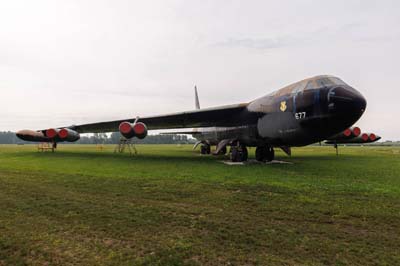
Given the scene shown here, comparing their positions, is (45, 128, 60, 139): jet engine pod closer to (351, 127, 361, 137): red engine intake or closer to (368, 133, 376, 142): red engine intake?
(351, 127, 361, 137): red engine intake

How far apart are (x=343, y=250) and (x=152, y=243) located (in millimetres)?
2338

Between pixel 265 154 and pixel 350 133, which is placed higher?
pixel 350 133

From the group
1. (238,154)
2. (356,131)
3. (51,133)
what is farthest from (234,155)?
(51,133)

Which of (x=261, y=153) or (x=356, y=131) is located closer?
(x=261, y=153)

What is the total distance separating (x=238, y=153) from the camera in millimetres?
14047

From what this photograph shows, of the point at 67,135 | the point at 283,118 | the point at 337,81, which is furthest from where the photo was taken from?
the point at 67,135

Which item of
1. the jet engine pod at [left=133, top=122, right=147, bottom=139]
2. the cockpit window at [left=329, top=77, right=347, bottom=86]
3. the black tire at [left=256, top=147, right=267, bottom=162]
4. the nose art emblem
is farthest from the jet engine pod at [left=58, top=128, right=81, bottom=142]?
the cockpit window at [left=329, top=77, right=347, bottom=86]

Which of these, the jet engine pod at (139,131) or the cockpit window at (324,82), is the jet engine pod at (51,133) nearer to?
the jet engine pod at (139,131)

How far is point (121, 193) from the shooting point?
20.6 feet

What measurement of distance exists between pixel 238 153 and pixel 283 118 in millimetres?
3826

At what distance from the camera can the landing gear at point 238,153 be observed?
13.9 meters

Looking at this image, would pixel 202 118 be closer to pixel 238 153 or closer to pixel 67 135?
pixel 238 153

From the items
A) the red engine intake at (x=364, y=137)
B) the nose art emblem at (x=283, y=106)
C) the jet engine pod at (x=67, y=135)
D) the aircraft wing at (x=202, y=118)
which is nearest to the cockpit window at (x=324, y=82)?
the nose art emblem at (x=283, y=106)

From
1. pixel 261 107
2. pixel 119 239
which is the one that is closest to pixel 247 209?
pixel 119 239
